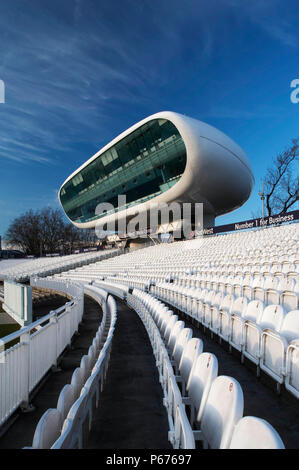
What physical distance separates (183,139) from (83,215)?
28.2m

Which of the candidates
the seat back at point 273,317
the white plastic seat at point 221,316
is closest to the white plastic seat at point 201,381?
the seat back at point 273,317

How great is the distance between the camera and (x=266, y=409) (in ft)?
9.12

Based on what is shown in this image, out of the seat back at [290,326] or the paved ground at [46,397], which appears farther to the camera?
the seat back at [290,326]

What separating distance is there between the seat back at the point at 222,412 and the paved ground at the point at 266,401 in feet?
2.80

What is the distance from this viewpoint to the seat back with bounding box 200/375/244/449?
1.58 meters

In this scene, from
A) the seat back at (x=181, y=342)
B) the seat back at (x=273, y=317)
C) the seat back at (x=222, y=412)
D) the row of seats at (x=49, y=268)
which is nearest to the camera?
the seat back at (x=222, y=412)

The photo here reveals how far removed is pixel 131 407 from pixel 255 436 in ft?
6.81

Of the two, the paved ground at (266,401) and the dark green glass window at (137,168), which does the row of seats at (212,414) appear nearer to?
the paved ground at (266,401)

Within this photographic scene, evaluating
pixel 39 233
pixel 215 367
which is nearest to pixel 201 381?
pixel 215 367

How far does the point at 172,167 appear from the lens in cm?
3181

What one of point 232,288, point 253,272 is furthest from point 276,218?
point 232,288

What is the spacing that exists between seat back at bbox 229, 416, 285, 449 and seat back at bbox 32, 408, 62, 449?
1.07m

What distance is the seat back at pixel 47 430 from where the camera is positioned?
5.34 ft
